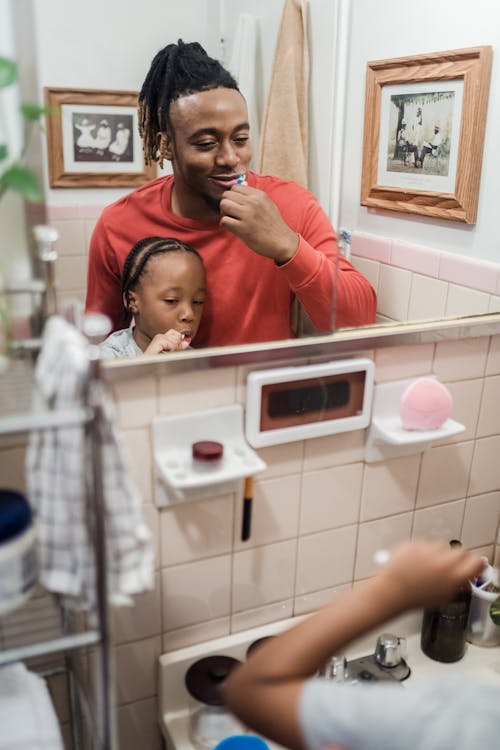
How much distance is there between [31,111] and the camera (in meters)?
0.80

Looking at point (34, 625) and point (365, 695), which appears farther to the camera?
point (34, 625)

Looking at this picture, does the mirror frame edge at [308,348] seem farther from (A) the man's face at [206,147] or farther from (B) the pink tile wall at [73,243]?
(A) the man's face at [206,147]

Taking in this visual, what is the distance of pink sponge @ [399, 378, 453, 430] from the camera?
1.09m

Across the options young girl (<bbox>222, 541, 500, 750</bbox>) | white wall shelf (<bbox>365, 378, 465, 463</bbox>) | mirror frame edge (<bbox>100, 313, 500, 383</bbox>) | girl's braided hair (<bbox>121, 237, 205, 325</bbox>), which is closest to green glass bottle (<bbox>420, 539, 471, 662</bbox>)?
white wall shelf (<bbox>365, 378, 465, 463</bbox>)

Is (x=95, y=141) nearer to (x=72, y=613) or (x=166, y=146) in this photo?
(x=166, y=146)

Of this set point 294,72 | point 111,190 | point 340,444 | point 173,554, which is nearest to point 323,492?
point 340,444

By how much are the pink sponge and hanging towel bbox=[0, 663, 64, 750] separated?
65cm

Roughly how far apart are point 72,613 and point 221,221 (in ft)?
2.16

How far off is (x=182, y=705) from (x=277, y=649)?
460 mm

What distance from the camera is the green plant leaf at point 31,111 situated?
0.79 metres

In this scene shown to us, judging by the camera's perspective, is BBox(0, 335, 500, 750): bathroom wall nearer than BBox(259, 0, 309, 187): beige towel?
Yes

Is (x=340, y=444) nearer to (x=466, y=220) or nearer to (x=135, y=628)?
(x=135, y=628)

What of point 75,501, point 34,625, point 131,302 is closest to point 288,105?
point 131,302

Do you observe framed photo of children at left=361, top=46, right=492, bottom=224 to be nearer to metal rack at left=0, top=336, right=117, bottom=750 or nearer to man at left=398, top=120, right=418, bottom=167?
man at left=398, top=120, right=418, bottom=167
